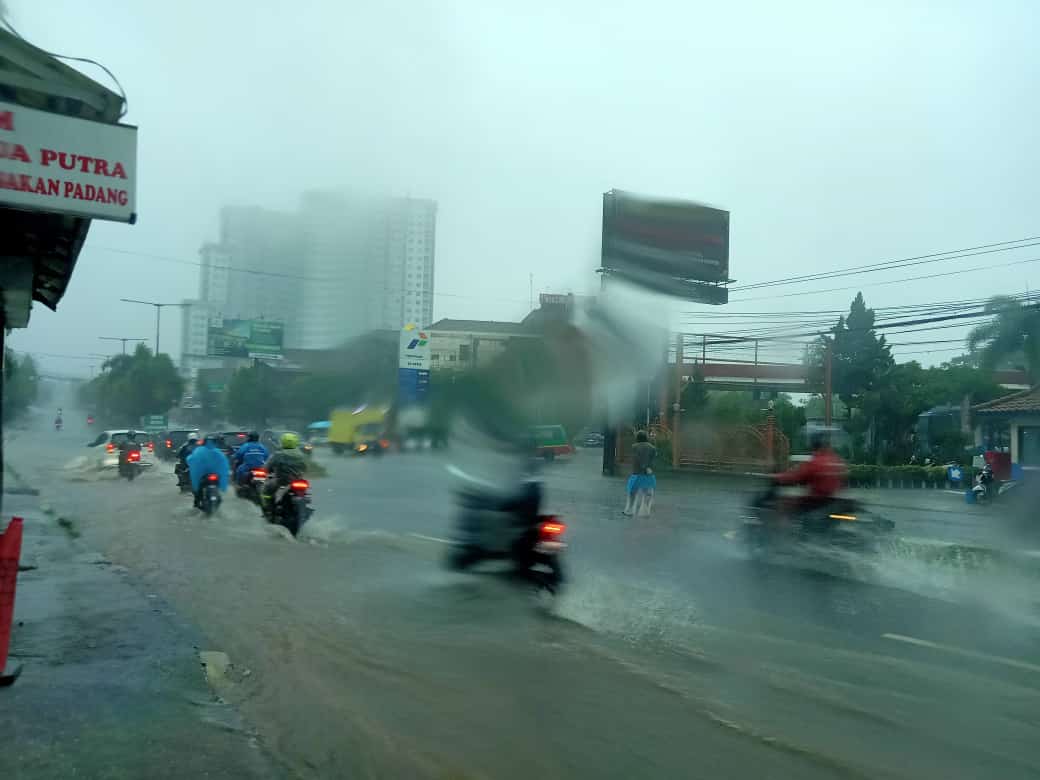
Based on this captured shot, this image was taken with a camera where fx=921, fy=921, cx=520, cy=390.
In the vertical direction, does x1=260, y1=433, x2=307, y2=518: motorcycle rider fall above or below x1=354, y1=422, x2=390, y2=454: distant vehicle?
below

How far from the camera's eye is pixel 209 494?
44.9 ft

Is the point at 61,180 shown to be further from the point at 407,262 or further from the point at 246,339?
the point at 246,339

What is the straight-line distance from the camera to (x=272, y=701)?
17.6 ft

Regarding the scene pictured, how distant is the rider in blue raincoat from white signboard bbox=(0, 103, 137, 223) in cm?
817

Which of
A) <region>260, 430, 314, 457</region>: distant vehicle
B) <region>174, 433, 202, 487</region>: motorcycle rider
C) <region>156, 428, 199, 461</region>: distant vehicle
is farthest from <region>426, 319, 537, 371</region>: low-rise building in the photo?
<region>156, 428, 199, 461</region>: distant vehicle

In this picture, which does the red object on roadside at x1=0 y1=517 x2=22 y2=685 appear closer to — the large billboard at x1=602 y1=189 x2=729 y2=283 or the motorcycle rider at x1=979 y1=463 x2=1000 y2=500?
the motorcycle rider at x1=979 y1=463 x2=1000 y2=500

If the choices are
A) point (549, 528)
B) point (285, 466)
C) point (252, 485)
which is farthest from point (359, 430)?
point (549, 528)

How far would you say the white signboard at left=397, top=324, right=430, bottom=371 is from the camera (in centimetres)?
1108

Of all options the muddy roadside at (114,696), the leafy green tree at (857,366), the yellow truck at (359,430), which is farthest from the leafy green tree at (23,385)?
the leafy green tree at (857,366)

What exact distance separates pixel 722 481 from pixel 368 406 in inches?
751

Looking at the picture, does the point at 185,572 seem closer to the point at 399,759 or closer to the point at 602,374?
the point at 399,759

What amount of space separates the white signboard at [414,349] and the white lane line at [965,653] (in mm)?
6280

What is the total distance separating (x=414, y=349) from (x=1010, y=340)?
2106cm

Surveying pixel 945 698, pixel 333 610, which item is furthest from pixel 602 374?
pixel 945 698
